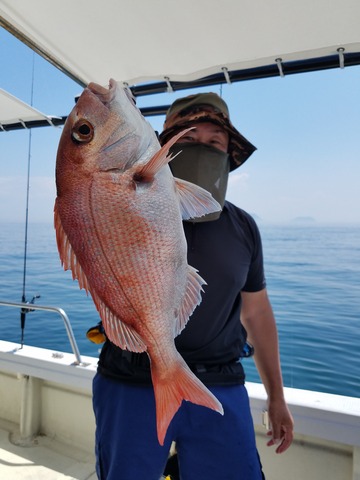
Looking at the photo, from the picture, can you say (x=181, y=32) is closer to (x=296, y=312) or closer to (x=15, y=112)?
(x=15, y=112)

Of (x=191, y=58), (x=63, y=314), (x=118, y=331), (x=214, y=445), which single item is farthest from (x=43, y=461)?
(x=191, y=58)

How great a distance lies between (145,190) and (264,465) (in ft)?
6.67

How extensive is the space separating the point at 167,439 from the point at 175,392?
496mm

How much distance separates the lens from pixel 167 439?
1334 mm

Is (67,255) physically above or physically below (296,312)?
above

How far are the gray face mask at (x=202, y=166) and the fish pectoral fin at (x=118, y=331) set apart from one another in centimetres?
65

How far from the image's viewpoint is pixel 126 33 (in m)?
2.04

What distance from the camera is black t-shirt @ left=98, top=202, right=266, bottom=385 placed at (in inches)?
55.3

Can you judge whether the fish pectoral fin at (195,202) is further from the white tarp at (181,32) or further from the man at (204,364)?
the white tarp at (181,32)

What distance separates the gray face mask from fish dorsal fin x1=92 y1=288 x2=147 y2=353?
65 cm

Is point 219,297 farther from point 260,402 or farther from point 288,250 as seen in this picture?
point 288,250

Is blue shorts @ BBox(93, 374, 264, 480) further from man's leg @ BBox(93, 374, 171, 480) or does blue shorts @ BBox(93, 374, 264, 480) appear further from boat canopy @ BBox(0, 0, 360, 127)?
boat canopy @ BBox(0, 0, 360, 127)

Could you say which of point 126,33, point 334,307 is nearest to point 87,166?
point 126,33

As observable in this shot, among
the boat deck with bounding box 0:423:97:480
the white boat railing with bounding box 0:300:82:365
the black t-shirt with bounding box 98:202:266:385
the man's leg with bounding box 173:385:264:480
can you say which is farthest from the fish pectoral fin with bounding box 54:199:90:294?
the boat deck with bounding box 0:423:97:480
